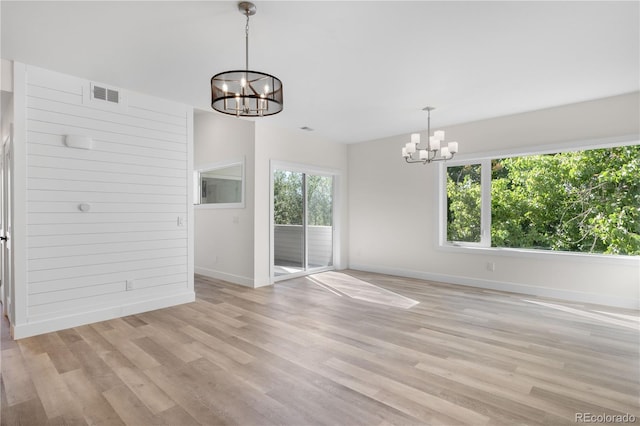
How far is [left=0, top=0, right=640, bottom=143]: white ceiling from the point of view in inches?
95.7

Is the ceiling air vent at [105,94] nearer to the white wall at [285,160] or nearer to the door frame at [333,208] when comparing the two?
the white wall at [285,160]

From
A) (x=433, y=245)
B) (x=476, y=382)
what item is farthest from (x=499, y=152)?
(x=476, y=382)

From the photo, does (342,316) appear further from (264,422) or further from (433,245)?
(433,245)

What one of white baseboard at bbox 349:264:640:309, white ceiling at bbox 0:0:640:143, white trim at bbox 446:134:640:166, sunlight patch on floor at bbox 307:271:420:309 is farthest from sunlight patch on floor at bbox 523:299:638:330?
white ceiling at bbox 0:0:640:143

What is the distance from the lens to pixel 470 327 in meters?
3.53

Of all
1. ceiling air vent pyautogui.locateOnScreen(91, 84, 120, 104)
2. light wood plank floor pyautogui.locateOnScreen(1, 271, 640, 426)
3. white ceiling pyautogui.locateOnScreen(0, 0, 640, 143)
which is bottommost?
light wood plank floor pyautogui.locateOnScreen(1, 271, 640, 426)

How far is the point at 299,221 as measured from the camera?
6.23m

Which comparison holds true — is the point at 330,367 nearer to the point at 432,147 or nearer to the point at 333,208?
the point at 432,147

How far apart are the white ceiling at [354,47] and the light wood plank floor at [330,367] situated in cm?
264

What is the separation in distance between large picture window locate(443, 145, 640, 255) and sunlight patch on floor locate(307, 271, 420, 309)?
1.64 metres

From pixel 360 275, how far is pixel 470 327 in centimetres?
291

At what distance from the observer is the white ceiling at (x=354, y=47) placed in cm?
243

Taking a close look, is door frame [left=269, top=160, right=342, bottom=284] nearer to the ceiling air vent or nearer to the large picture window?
the large picture window

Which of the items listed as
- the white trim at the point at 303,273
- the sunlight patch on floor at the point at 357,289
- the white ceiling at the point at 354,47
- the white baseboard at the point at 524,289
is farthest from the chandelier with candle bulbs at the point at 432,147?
the white trim at the point at 303,273
